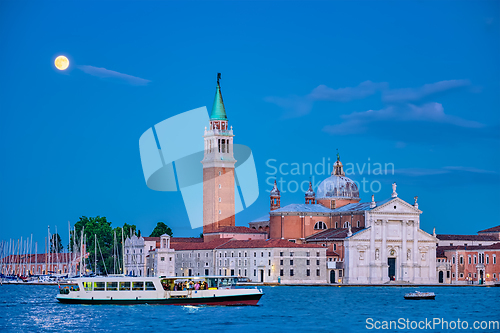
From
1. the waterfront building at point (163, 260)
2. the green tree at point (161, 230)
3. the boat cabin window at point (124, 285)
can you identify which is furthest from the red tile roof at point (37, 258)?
the boat cabin window at point (124, 285)

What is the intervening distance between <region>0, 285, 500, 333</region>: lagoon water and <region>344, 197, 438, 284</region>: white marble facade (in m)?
22.5

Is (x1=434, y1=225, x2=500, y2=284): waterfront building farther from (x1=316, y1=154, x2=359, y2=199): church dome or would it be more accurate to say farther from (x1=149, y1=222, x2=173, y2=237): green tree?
(x1=149, y1=222, x2=173, y2=237): green tree

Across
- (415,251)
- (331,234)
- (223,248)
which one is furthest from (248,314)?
(415,251)

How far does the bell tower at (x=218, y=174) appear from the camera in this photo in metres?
95.7

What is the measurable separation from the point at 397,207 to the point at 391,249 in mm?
3798

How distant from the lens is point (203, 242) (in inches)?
3802

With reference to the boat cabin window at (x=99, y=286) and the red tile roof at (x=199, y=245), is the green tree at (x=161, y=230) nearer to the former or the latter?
the red tile roof at (x=199, y=245)

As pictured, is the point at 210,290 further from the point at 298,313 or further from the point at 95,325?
the point at 95,325

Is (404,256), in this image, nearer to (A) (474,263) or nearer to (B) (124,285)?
(A) (474,263)

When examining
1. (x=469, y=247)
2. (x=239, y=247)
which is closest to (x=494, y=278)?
(x=469, y=247)

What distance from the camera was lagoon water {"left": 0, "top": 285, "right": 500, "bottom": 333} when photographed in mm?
42406

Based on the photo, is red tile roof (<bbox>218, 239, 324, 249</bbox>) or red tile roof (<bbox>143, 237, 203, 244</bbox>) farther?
red tile roof (<bbox>143, 237, 203, 244</bbox>)

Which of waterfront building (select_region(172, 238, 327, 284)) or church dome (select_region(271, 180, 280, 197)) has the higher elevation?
church dome (select_region(271, 180, 280, 197))

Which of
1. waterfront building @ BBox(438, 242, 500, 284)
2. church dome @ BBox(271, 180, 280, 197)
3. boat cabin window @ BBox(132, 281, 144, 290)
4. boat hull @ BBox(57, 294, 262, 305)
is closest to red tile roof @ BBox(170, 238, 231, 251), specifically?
church dome @ BBox(271, 180, 280, 197)
